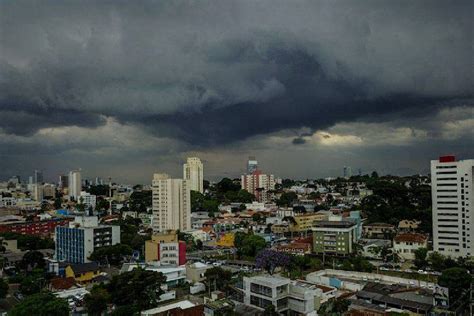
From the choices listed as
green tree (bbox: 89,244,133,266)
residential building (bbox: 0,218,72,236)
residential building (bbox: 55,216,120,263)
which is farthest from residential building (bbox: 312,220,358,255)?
residential building (bbox: 0,218,72,236)

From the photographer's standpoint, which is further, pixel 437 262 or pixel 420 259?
pixel 420 259

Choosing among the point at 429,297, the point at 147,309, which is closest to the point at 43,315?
the point at 147,309

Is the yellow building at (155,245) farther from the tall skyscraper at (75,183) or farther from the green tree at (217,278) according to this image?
the tall skyscraper at (75,183)

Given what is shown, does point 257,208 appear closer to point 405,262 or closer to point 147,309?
point 405,262

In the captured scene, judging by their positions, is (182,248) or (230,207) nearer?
(182,248)

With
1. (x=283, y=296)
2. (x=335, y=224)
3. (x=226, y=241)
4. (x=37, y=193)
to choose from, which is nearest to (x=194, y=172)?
(x=37, y=193)

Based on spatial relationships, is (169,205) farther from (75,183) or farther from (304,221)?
(75,183)
